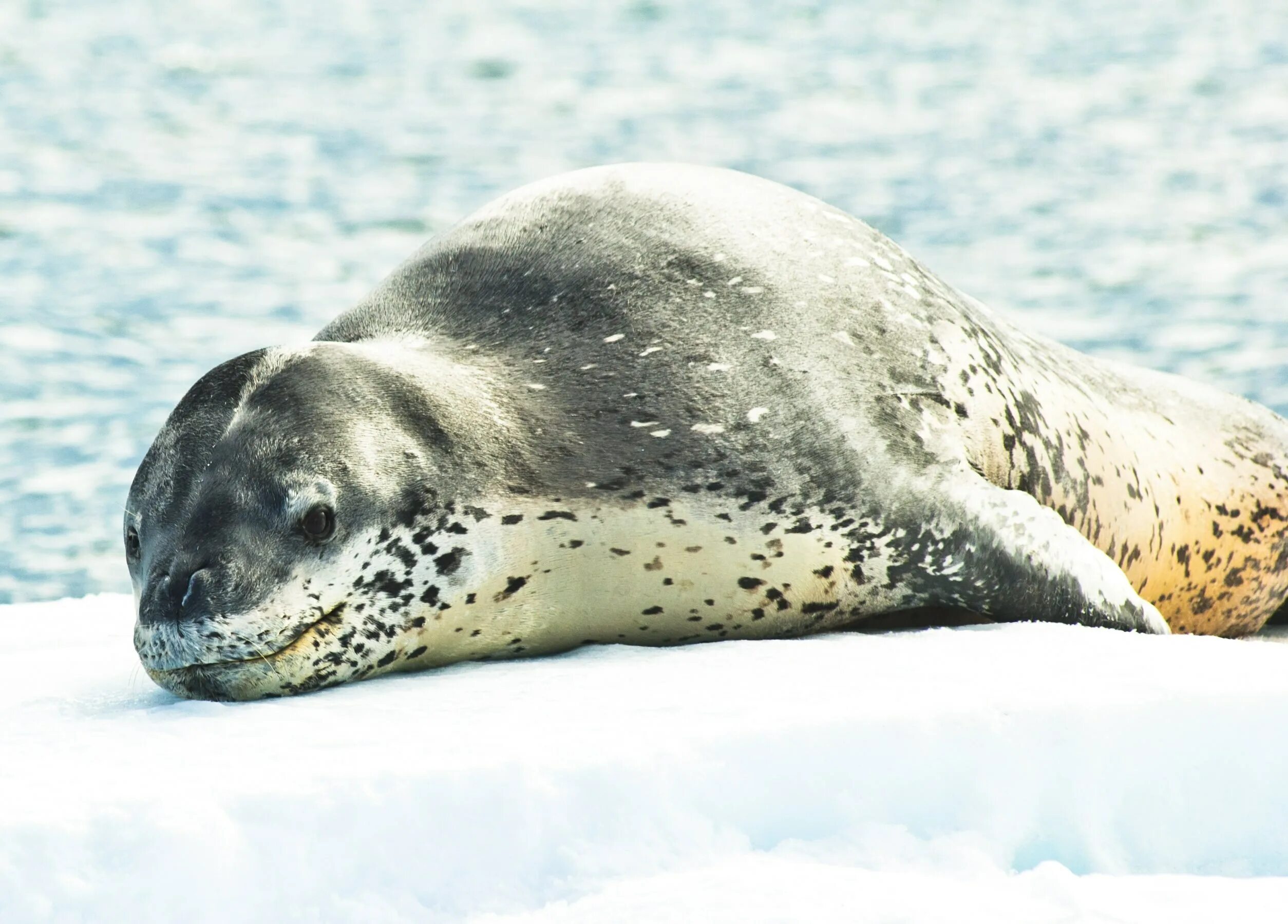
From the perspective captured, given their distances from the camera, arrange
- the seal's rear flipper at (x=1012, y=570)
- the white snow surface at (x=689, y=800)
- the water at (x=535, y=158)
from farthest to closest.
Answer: the water at (x=535, y=158)
the seal's rear flipper at (x=1012, y=570)
the white snow surface at (x=689, y=800)

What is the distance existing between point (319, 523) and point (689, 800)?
0.93m

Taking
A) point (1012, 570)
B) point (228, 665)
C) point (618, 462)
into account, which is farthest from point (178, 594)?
point (1012, 570)

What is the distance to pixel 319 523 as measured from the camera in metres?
2.88

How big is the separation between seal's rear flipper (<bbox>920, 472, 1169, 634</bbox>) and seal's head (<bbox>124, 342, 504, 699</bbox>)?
35.4 inches

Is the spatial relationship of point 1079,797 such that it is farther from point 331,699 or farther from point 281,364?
point 281,364

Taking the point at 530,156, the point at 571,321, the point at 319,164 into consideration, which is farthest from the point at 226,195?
the point at 571,321

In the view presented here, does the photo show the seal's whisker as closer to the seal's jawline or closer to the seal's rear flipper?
the seal's jawline

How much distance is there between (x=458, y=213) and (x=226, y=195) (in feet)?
5.81

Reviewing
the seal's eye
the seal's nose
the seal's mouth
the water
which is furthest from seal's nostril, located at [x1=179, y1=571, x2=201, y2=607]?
the water

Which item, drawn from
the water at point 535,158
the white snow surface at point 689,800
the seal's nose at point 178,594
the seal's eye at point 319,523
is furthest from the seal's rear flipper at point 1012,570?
the water at point 535,158

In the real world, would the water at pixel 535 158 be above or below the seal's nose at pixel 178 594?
below

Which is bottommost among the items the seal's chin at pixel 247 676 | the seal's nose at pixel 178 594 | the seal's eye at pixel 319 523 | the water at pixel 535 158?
the water at pixel 535 158

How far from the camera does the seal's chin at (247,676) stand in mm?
→ 2797

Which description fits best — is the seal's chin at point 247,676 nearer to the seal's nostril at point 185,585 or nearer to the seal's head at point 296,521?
the seal's head at point 296,521
